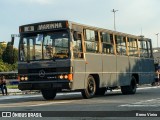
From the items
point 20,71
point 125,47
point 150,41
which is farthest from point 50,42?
point 150,41

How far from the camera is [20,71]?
65.7ft

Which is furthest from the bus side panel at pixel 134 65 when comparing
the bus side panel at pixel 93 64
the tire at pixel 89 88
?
the tire at pixel 89 88

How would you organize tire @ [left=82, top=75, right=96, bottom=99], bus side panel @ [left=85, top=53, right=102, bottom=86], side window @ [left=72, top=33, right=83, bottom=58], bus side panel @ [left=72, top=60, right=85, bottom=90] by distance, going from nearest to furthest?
1. bus side panel @ [left=72, top=60, right=85, bottom=90]
2. side window @ [left=72, top=33, right=83, bottom=58]
3. tire @ [left=82, top=75, right=96, bottom=99]
4. bus side panel @ [left=85, top=53, right=102, bottom=86]

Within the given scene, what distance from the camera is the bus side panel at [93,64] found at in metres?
20.7

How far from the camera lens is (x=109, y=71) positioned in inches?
898

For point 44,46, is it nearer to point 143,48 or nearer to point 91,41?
point 91,41

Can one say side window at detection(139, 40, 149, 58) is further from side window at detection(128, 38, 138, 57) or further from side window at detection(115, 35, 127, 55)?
side window at detection(115, 35, 127, 55)

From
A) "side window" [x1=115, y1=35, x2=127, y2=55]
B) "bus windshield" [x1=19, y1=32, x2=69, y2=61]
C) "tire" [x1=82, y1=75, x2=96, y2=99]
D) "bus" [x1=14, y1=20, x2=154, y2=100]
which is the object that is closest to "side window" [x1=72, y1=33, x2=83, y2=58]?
"bus" [x1=14, y1=20, x2=154, y2=100]

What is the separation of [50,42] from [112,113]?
675 cm

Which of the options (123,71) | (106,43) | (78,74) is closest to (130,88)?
(123,71)

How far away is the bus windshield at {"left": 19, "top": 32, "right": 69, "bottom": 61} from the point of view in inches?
761

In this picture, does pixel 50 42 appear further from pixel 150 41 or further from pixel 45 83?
pixel 150 41

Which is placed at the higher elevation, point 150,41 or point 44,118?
point 150,41

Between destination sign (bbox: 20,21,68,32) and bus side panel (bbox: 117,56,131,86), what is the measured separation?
18.0ft
